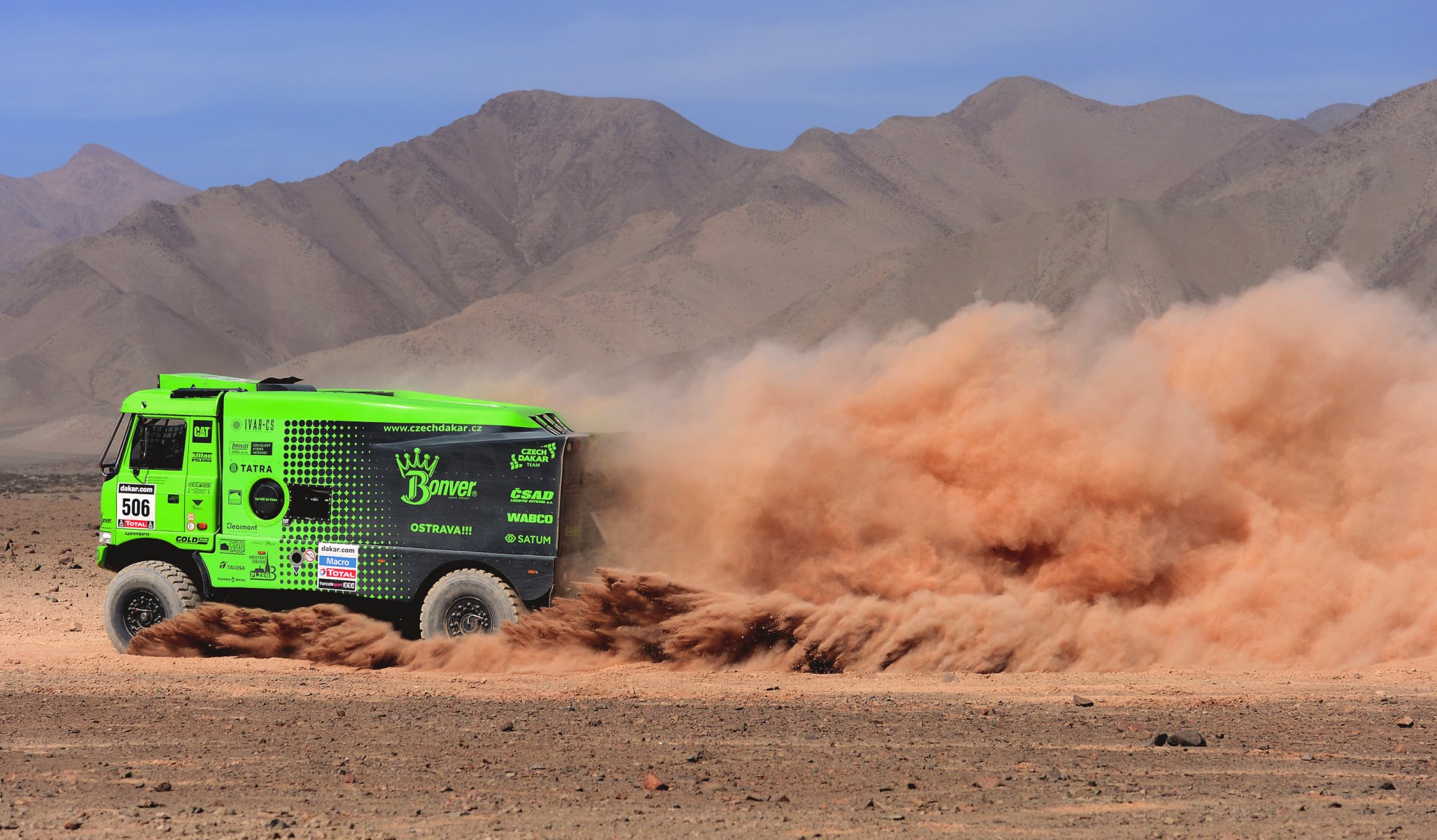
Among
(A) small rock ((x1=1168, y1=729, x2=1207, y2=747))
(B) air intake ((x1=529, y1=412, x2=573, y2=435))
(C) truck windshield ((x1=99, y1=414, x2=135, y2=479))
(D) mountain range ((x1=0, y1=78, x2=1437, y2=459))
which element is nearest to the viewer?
(A) small rock ((x1=1168, y1=729, x2=1207, y2=747))

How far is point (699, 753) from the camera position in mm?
8758

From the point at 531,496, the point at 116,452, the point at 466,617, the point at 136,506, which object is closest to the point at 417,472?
→ the point at 531,496

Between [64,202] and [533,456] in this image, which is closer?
[533,456]

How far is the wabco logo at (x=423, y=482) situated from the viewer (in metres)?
12.3

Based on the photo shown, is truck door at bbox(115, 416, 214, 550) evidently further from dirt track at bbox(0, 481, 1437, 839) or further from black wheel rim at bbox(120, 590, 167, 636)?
dirt track at bbox(0, 481, 1437, 839)

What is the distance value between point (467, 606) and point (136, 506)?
3691 millimetres

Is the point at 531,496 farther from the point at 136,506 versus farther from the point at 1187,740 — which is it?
the point at 1187,740

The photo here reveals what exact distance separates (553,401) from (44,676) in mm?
7018

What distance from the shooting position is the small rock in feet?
29.8

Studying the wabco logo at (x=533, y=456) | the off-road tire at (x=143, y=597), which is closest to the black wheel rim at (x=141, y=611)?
the off-road tire at (x=143, y=597)

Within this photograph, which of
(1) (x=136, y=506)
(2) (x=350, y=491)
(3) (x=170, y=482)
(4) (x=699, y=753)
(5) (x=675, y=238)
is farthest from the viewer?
(5) (x=675, y=238)

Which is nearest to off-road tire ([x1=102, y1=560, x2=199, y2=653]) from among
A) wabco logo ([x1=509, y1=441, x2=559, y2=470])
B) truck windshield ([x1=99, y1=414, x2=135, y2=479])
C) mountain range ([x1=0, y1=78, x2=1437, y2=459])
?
truck windshield ([x1=99, y1=414, x2=135, y2=479])

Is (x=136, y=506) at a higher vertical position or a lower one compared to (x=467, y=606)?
higher

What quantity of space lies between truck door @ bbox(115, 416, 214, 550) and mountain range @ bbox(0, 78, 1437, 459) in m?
41.3
